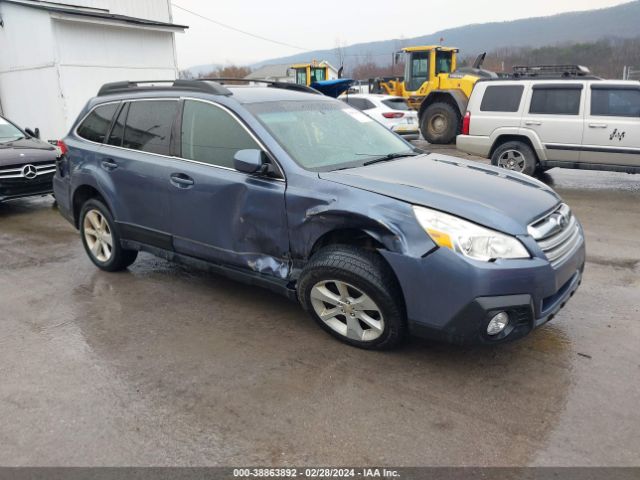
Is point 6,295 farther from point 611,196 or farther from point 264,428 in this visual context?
point 611,196

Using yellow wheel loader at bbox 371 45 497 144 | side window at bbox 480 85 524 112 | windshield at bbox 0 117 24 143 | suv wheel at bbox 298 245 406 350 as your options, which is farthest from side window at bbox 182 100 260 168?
yellow wheel loader at bbox 371 45 497 144

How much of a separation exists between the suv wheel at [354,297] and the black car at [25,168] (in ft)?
20.0

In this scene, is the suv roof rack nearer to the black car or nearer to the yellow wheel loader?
the black car

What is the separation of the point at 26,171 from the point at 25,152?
0.36m

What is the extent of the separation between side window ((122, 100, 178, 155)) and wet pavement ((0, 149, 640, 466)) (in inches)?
50.3

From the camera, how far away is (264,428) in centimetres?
274

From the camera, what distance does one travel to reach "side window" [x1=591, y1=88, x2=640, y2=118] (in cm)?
827

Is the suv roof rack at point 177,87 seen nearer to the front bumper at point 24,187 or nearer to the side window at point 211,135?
the side window at point 211,135

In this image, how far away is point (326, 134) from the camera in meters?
4.11

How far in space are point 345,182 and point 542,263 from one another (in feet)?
4.21

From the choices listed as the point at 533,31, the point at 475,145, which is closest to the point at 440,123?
the point at 475,145

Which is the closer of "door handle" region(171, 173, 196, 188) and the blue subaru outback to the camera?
the blue subaru outback

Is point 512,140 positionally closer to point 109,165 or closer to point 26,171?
point 109,165

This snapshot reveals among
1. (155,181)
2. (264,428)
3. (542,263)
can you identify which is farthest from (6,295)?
(542,263)
